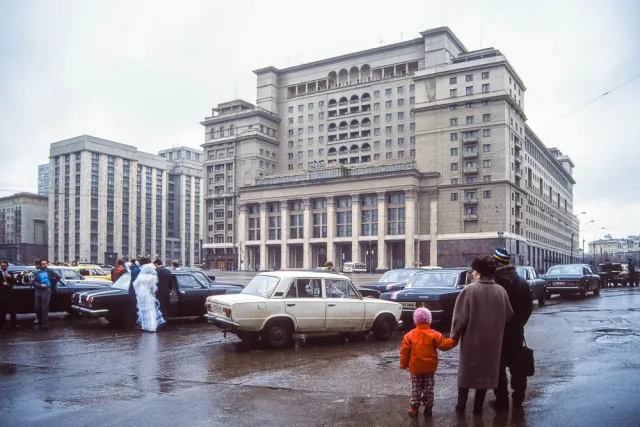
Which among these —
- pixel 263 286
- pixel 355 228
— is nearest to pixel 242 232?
pixel 355 228

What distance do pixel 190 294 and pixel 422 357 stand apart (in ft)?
36.1

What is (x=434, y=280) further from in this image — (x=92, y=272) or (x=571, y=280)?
(x=92, y=272)

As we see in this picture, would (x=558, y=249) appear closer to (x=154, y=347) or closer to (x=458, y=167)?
(x=458, y=167)

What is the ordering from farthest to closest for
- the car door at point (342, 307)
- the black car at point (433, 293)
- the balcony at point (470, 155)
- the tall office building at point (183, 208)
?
the tall office building at point (183, 208), the balcony at point (470, 155), the black car at point (433, 293), the car door at point (342, 307)

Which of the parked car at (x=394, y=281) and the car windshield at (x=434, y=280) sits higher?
the car windshield at (x=434, y=280)

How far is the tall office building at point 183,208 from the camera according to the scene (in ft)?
457

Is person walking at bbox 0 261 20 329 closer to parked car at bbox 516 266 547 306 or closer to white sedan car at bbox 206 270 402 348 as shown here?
white sedan car at bbox 206 270 402 348

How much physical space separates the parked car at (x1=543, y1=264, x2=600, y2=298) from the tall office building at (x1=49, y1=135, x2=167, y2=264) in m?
104

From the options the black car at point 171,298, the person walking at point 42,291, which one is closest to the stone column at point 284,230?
the black car at point 171,298

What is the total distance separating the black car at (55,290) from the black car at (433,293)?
9296mm

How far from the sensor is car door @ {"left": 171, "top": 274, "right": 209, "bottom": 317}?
1550cm

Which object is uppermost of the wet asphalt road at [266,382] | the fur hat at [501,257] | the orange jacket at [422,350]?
the fur hat at [501,257]

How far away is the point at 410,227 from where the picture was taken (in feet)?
268

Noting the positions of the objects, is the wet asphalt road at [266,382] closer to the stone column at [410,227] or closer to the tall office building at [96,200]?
the stone column at [410,227]
